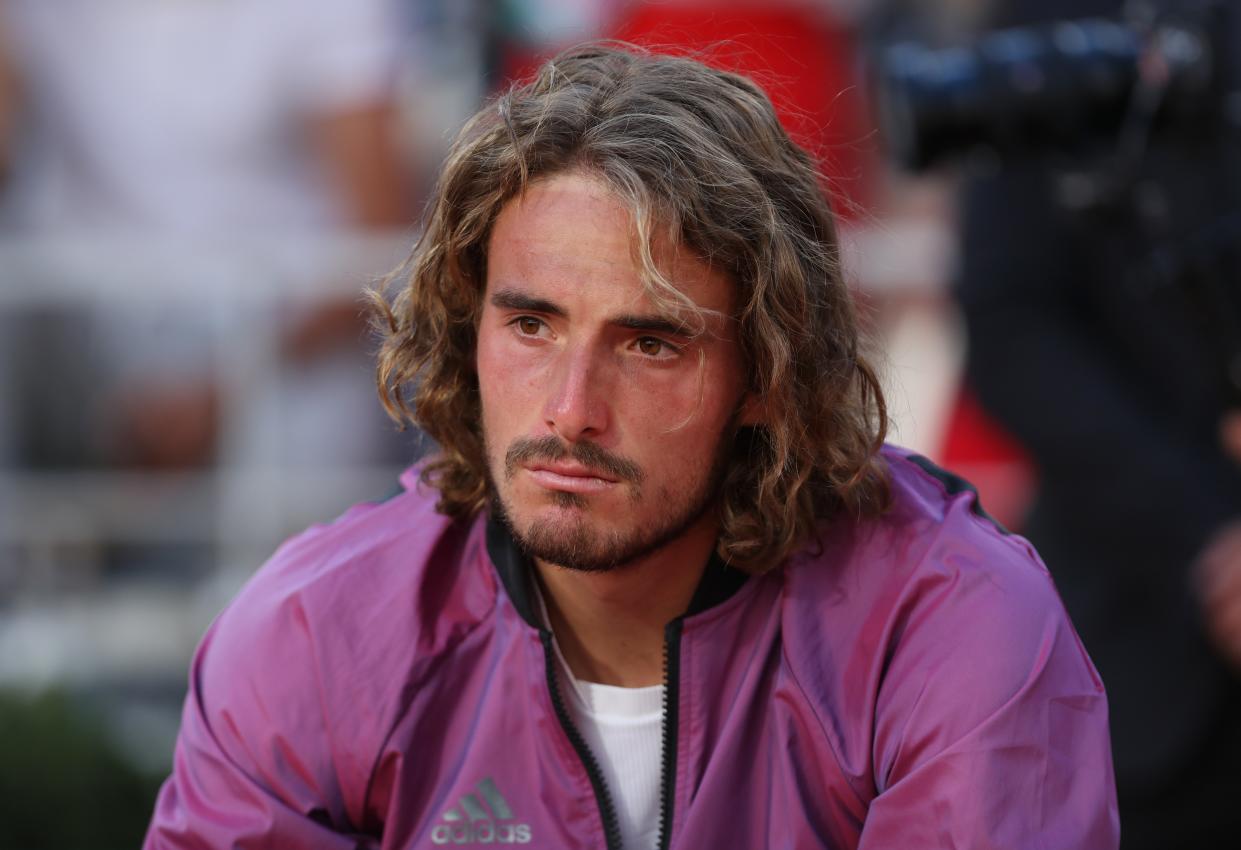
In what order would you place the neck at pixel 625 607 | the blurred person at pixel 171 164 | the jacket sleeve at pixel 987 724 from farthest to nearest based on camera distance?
the blurred person at pixel 171 164, the neck at pixel 625 607, the jacket sleeve at pixel 987 724

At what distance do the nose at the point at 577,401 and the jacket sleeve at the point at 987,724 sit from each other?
0.46m

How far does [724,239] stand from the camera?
2.28 meters

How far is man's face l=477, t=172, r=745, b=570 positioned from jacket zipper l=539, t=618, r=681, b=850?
0.51 feet

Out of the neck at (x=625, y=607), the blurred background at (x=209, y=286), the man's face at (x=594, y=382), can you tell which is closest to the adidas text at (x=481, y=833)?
the neck at (x=625, y=607)

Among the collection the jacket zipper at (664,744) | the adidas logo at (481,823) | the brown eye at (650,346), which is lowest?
the adidas logo at (481,823)

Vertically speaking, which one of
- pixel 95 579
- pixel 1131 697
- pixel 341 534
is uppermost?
pixel 341 534

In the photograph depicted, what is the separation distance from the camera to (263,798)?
2.30 m

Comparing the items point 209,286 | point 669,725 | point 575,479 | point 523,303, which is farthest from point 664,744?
point 209,286

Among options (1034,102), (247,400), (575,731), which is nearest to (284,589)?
(575,731)

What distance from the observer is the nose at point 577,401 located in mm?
2205

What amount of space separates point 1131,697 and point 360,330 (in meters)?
2.59

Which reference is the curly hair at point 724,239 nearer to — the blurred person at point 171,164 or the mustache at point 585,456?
the mustache at point 585,456

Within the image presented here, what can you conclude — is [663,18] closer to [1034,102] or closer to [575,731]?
[1034,102]

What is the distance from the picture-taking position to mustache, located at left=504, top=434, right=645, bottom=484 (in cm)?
223
